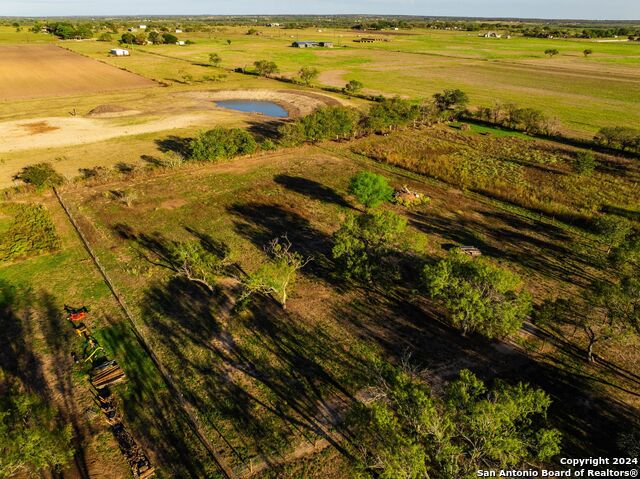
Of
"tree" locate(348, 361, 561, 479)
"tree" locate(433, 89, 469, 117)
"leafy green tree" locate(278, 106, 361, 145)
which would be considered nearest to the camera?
"tree" locate(348, 361, 561, 479)

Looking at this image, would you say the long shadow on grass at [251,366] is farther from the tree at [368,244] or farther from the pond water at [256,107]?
the pond water at [256,107]

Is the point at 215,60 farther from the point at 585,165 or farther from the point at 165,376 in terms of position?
the point at 165,376

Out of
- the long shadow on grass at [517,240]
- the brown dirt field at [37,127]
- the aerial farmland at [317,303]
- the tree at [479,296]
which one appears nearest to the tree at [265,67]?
the aerial farmland at [317,303]

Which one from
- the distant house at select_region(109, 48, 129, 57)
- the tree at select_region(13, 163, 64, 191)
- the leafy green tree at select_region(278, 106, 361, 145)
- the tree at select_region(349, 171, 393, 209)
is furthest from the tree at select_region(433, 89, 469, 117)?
the distant house at select_region(109, 48, 129, 57)

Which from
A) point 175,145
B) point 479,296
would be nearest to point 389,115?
point 175,145

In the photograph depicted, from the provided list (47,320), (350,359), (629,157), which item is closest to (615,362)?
(350,359)

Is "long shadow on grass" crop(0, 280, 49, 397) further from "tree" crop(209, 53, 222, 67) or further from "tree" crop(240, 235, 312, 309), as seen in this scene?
"tree" crop(209, 53, 222, 67)

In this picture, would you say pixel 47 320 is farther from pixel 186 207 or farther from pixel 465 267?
pixel 465 267
